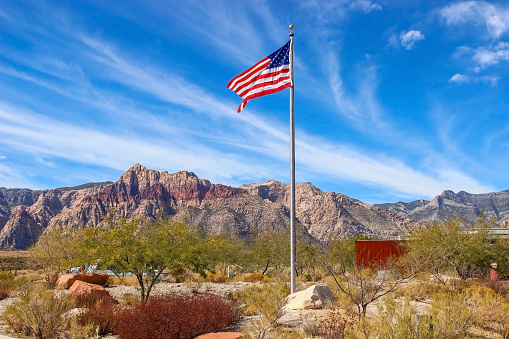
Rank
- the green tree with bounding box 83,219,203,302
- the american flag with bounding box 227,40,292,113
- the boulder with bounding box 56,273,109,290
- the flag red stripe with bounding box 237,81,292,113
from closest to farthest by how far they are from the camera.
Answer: the green tree with bounding box 83,219,203,302
the flag red stripe with bounding box 237,81,292,113
the american flag with bounding box 227,40,292,113
the boulder with bounding box 56,273,109,290

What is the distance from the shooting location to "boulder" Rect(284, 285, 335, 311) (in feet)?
44.0

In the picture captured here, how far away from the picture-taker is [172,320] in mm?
9734

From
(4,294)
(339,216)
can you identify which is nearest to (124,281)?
(4,294)

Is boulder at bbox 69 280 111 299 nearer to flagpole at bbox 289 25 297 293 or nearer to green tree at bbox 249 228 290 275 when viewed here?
flagpole at bbox 289 25 297 293

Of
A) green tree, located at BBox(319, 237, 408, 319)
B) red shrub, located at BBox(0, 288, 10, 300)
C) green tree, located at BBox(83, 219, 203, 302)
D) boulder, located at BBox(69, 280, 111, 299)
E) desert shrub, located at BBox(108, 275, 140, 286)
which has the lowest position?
red shrub, located at BBox(0, 288, 10, 300)

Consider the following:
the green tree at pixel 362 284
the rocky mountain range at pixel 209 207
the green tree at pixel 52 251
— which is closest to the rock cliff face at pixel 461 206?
the rocky mountain range at pixel 209 207

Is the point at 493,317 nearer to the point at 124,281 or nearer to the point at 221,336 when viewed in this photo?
the point at 221,336

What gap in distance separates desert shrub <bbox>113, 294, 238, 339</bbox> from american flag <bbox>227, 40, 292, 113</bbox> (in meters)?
7.83

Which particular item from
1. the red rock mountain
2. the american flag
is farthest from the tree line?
the red rock mountain

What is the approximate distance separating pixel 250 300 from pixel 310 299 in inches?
78.5

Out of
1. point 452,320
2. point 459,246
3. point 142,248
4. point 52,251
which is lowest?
point 452,320

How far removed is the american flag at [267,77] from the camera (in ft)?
51.6

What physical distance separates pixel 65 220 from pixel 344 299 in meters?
181

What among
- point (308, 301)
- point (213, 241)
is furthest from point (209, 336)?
point (213, 241)
